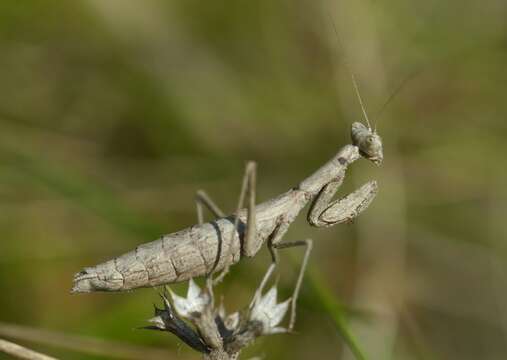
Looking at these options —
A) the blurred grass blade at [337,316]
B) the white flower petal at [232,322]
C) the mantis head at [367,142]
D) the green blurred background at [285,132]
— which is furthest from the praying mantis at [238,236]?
the green blurred background at [285,132]

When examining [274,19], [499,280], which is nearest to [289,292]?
Result: [499,280]

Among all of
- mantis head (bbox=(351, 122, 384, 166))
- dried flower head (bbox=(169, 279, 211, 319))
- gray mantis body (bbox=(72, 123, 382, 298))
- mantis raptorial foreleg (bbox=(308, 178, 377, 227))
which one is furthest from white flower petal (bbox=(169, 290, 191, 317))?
mantis head (bbox=(351, 122, 384, 166))

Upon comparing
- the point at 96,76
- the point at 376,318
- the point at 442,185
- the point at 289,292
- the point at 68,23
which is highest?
the point at 68,23

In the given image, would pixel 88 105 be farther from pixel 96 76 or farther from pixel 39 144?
pixel 39 144

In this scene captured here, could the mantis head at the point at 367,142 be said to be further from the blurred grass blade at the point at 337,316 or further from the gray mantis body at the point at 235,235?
the blurred grass blade at the point at 337,316

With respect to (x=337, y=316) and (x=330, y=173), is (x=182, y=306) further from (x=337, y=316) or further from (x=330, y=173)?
(x=330, y=173)

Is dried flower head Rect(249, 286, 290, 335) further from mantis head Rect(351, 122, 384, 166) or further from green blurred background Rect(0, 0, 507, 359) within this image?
green blurred background Rect(0, 0, 507, 359)
